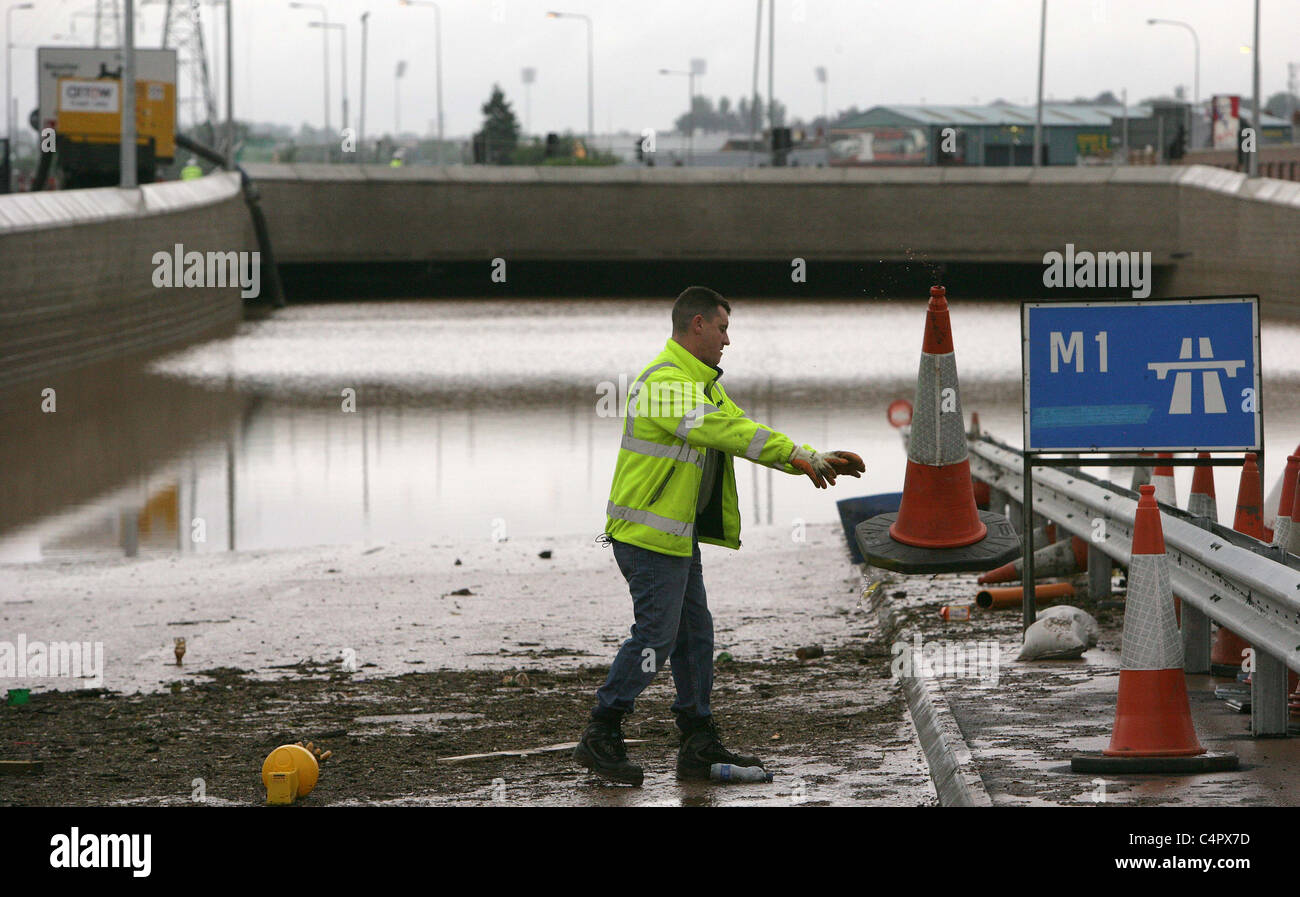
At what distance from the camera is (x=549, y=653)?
913 centimetres

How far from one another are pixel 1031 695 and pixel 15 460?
12.2m

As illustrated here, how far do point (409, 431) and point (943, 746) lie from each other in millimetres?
13591

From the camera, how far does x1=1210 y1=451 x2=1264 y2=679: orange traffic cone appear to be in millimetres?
7285

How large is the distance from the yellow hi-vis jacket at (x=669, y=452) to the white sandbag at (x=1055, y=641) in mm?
2109

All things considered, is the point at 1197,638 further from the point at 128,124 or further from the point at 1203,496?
the point at 128,124

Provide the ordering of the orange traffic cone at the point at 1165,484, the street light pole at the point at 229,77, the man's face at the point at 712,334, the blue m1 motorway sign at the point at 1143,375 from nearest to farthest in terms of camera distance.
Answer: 1. the man's face at the point at 712,334
2. the blue m1 motorway sign at the point at 1143,375
3. the orange traffic cone at the point at 1165,484
4. the street light pole at the point at 229,77

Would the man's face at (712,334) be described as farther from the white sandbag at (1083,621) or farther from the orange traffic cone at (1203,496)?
the orange traffic cone at (1203,496)

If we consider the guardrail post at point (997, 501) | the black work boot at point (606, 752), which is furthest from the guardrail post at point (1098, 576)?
the black work boot at point (606, 752)

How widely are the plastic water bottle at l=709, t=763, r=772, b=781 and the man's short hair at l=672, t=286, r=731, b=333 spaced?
1.51 meters

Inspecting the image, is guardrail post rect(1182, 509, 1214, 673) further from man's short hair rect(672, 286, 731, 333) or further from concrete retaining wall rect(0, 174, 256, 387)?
concrete retaining wall rect(0, 174, 256, 387)

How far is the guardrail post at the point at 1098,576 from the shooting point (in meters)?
8.98

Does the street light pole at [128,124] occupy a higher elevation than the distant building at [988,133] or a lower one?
lower

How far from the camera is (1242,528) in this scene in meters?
7.91

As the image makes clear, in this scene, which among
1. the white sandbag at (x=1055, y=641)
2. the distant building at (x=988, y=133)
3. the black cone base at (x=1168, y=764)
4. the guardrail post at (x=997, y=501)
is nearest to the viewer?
the black cone base at (x=1168, y=764)
